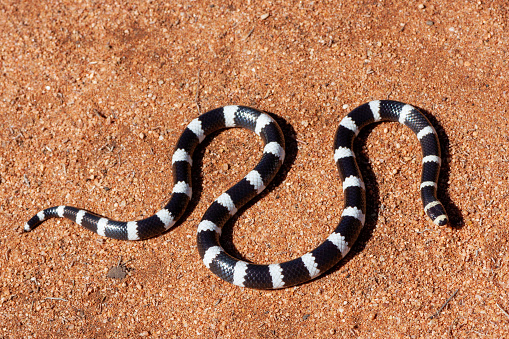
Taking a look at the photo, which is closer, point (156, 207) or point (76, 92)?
point (156, 207)

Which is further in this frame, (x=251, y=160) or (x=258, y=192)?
(x=251, y=160)

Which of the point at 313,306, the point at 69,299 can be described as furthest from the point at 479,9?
the point at 69,299

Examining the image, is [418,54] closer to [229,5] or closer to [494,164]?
[494,164]
